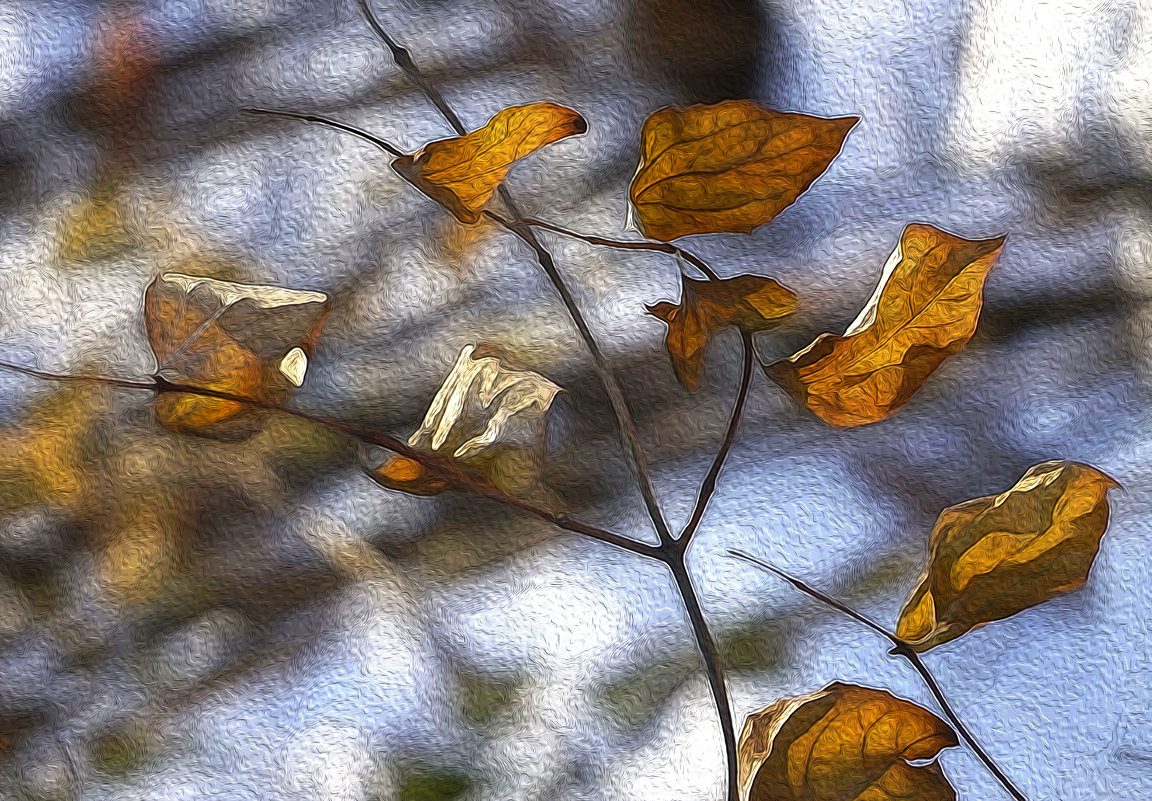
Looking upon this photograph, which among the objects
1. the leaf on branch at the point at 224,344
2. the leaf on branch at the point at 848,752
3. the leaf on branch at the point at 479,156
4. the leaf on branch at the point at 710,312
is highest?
the leaf on branch at the point at 479,156

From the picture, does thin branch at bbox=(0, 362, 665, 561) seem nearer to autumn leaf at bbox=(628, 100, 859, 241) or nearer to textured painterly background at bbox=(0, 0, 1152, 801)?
textured painterly background at bbox=(0, 0, 1152, 801)

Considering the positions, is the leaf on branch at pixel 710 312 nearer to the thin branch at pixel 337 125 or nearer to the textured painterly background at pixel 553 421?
the textured painterly background at pixel 553 421

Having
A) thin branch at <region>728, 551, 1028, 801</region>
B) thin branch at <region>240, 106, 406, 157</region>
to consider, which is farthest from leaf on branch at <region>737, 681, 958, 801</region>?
thin branch at <region>240, 106, 406, 157</region>

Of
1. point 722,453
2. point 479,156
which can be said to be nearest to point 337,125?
point 479,156

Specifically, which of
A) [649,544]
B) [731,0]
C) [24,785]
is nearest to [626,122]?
[731,0]

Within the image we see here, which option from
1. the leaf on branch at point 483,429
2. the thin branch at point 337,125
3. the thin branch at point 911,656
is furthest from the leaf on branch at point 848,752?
the thin branch at point 337,125

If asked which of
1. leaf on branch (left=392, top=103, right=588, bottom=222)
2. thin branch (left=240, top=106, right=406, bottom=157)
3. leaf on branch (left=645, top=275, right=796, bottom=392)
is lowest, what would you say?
leaf on branch (left=645, top=275, right=796, bottom=392)

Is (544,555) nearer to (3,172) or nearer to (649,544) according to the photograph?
(649,544)
